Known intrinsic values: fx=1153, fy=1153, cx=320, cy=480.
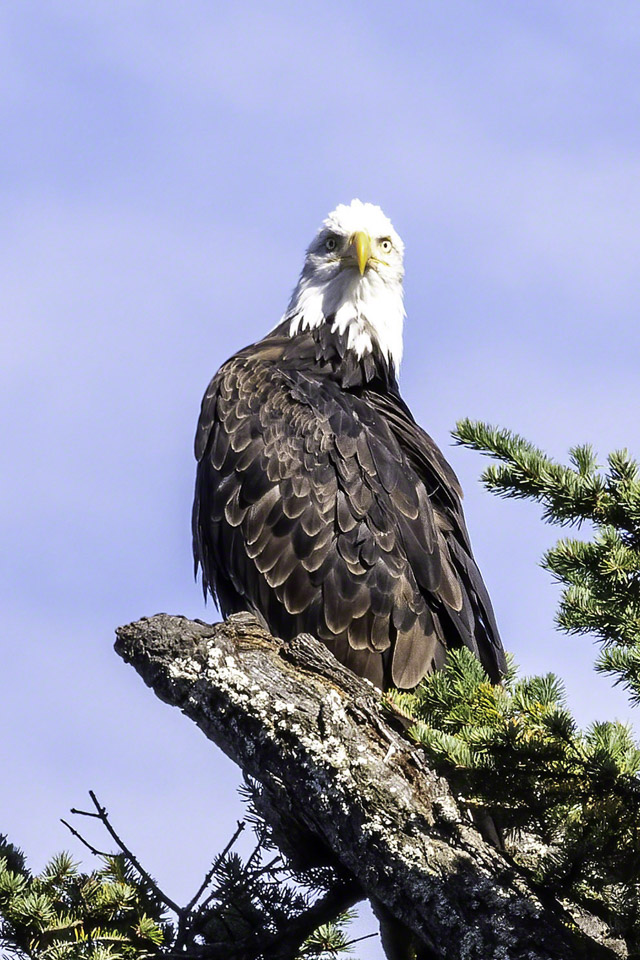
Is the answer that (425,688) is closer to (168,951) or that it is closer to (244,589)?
(168,951)

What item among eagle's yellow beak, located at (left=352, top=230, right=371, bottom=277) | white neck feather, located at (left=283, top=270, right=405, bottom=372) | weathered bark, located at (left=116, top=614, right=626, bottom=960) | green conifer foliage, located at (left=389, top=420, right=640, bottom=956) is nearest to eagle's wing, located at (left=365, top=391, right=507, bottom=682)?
white neck feather, located at (left=283, top=270, right=405, bottom=372)

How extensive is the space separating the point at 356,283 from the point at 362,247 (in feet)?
0.85

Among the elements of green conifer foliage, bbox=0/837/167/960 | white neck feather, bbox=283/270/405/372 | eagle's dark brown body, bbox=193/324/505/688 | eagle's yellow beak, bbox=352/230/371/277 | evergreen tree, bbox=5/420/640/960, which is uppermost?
eagle's yellow beak, bbox=352/230/371/277

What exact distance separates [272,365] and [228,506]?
1.07 meters

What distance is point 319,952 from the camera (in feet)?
15.0

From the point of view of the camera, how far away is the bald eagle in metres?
5.68

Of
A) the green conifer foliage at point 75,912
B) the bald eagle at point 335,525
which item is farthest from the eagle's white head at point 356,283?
the green conifer foliage at point 75,912

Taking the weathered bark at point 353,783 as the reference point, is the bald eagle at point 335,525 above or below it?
above

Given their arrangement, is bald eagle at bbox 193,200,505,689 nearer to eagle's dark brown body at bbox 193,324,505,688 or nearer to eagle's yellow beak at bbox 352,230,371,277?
eagle's dark brown body at bbox 193,324,505,688

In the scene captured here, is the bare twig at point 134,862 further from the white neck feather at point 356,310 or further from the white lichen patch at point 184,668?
the white neck feather at point 356,310

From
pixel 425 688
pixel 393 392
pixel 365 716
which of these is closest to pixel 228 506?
pixel 393 392

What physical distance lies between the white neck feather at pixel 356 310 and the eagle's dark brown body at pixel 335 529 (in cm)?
70

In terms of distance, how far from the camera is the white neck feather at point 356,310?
280 inches

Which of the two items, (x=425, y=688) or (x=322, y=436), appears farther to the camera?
(x=322, y=436)
